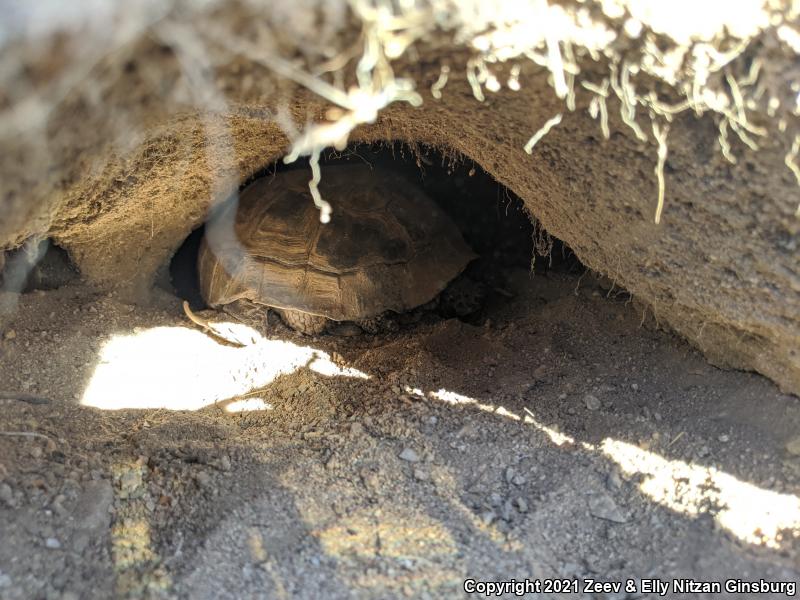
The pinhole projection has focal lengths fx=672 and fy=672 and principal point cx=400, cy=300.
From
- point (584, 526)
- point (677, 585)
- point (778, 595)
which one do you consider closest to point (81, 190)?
point (584, 526)

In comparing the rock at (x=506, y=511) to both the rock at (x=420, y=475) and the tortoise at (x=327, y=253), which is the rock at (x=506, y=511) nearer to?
the rock at (x=420, y=475)

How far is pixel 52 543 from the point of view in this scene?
221 cm

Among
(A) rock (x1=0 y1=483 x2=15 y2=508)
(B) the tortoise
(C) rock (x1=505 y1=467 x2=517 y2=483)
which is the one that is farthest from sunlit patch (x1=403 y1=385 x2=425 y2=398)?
(A) rock (x1=0 y1=483 x2=15 y2=508)

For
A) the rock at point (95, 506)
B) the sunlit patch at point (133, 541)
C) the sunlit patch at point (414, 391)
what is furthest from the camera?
the sunlit patch at point (414, 391)

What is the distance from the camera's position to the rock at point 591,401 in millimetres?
2963

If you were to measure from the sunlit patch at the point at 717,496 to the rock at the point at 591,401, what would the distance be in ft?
0.94

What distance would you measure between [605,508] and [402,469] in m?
0.80

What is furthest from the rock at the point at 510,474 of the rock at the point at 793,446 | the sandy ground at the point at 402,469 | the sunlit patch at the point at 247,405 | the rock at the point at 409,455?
the sunlit patch at the point at 247,405

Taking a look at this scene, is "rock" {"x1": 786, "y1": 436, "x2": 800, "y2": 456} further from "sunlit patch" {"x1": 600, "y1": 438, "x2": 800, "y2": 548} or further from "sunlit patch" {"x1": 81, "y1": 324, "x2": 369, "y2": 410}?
"sunlit patch" {"x1": 81, "y1": 324, "x2": 369, "y2": 410}

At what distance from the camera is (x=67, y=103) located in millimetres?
1669

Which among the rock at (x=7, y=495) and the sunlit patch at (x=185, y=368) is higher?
the rock at (x=7, y=495)

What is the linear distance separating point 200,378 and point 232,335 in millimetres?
527

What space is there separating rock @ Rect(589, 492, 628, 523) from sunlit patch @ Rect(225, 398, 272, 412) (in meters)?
1.65

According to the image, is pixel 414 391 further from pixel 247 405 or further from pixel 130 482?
pixel 130 482
